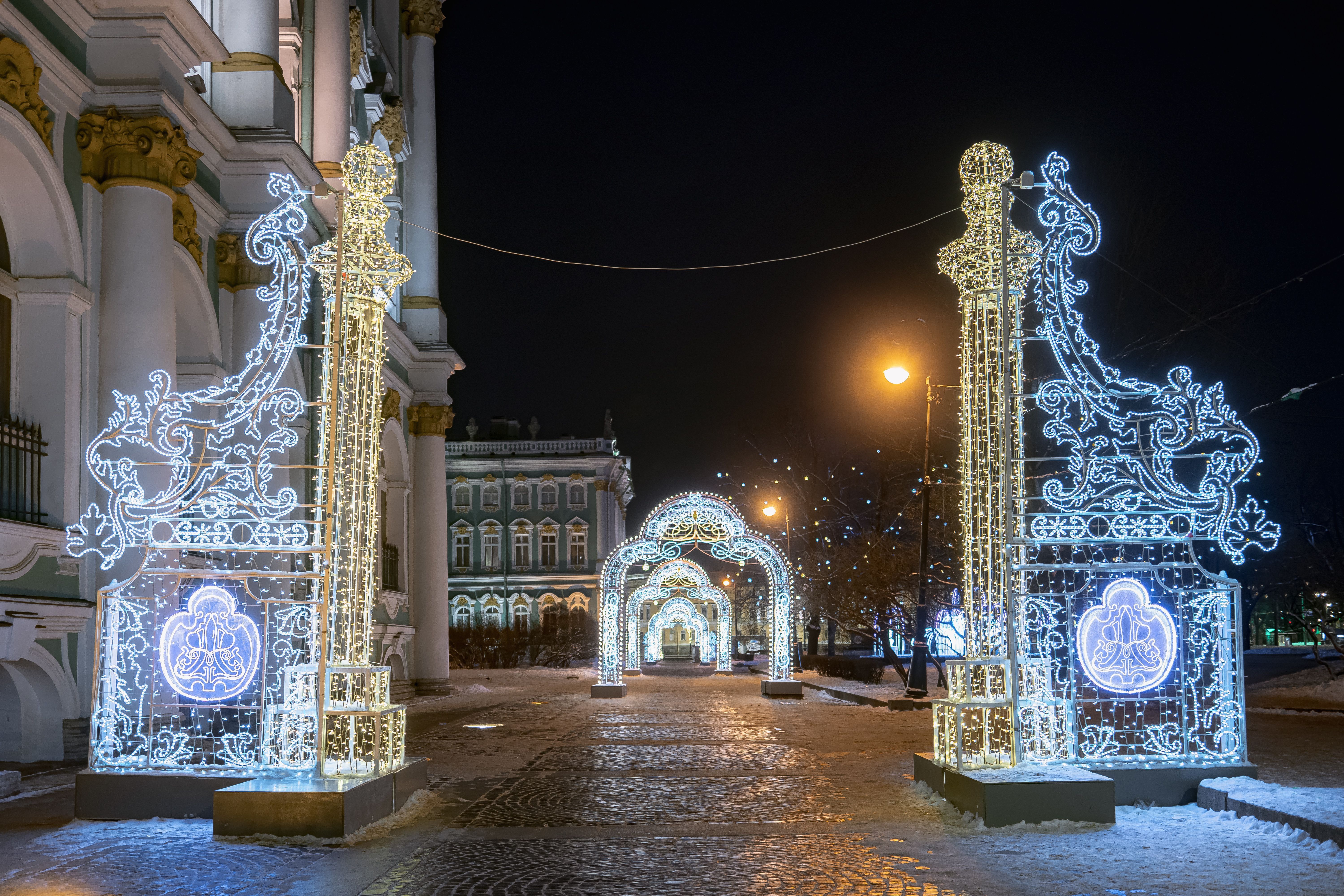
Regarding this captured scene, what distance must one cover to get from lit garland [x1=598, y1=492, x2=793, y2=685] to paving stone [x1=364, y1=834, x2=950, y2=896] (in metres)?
21.0

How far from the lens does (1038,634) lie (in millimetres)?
10398

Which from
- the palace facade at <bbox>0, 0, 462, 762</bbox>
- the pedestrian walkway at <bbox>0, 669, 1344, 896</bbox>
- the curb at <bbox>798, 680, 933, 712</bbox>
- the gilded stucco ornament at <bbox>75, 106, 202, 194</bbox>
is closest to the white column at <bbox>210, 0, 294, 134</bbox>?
the palace facade at <bbox>0, 0, 462, 762</bbox>

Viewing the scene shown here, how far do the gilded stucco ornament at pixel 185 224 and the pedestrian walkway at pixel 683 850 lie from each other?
8.44 meters

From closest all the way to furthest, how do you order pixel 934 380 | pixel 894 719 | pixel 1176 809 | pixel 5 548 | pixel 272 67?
pixel 1176 809, pixel 5 548, pixel 272 67, pixel 894 719, pixel 934 380

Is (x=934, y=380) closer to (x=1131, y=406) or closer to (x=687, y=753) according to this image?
(x=1131, y=406)

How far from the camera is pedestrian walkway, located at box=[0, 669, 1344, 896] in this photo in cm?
737

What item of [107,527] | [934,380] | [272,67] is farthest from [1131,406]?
[107,527]

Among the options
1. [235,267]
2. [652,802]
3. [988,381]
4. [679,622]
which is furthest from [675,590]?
[988,381]

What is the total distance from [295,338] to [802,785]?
6.34m

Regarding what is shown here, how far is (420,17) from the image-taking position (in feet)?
110

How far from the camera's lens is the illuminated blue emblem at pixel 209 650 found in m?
9.79

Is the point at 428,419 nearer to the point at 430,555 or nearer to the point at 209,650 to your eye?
the point at 430,555

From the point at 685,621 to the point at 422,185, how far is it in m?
47.2

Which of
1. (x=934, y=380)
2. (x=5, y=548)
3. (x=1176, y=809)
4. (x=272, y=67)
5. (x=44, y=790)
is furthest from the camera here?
(x=934, y=380)
